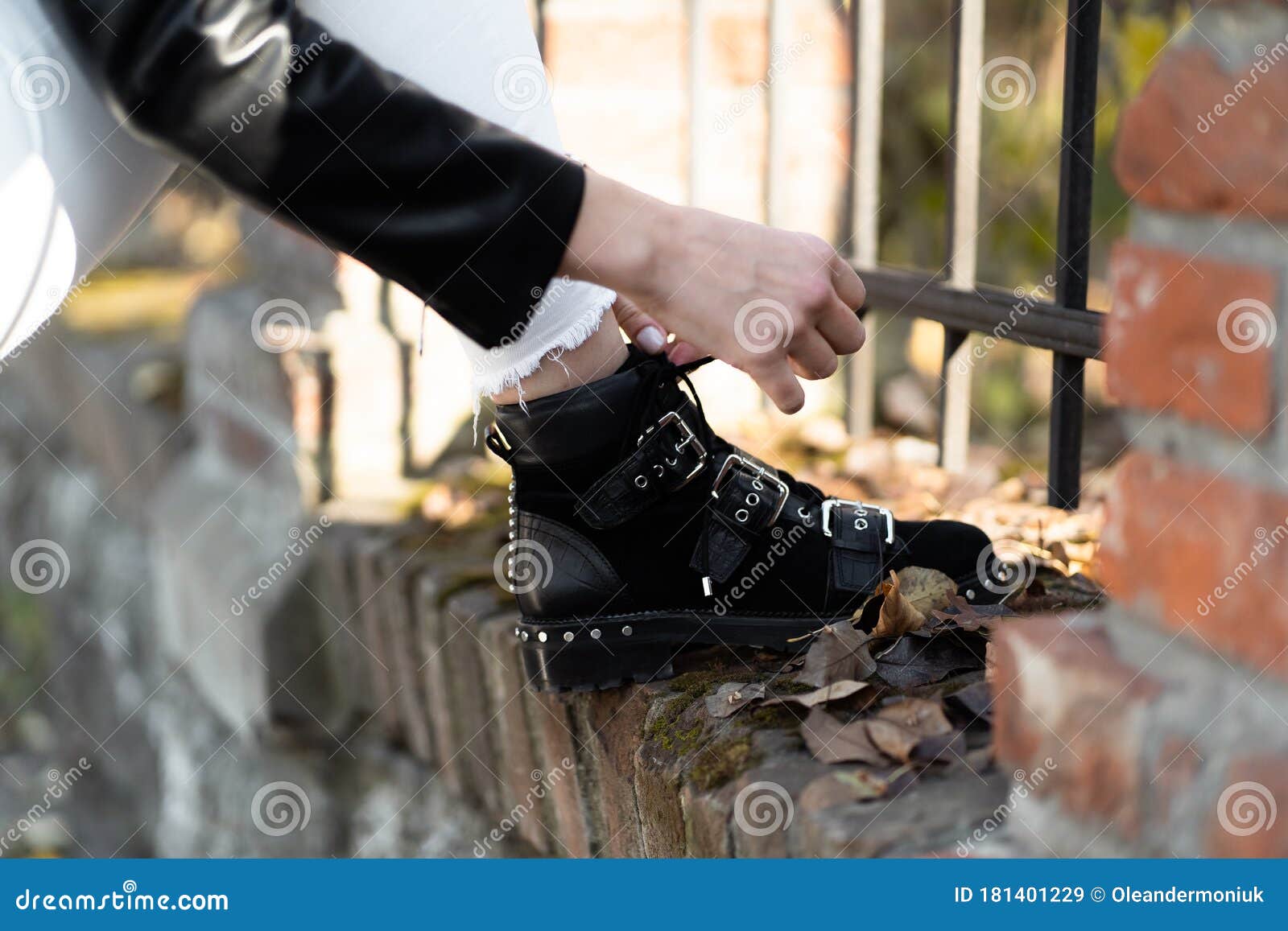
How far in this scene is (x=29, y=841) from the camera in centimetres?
355

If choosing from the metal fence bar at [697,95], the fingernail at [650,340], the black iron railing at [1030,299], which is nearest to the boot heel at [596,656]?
the fingernail at [650,340]

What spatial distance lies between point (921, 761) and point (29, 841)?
129 inches

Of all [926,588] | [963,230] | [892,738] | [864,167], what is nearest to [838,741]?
[892,738]

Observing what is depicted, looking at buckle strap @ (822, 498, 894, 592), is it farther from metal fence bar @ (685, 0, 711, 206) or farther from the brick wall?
metal fence bar @ (685, 0, 711, 206)

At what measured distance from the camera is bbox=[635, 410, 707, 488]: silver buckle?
4.40ft

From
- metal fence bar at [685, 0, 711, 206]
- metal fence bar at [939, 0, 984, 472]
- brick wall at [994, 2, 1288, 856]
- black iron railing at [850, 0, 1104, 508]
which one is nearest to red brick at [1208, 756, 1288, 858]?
brick wall at [994, 2, 1288, 856]

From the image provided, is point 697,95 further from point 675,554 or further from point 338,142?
Result: point 338,142

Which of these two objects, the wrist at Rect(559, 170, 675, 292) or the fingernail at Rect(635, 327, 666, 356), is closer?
the wrist at Rect(559, 170, 675, 292)

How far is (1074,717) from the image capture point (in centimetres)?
82

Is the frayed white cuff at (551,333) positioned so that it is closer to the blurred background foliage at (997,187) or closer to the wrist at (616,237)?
the wrist at (616,237)

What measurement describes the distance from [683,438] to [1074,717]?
2.02 feet

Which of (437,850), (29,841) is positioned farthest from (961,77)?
(29,841)

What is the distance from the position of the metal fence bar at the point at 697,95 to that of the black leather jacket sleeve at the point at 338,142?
5.43 ft

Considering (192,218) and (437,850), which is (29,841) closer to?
(437,850)
